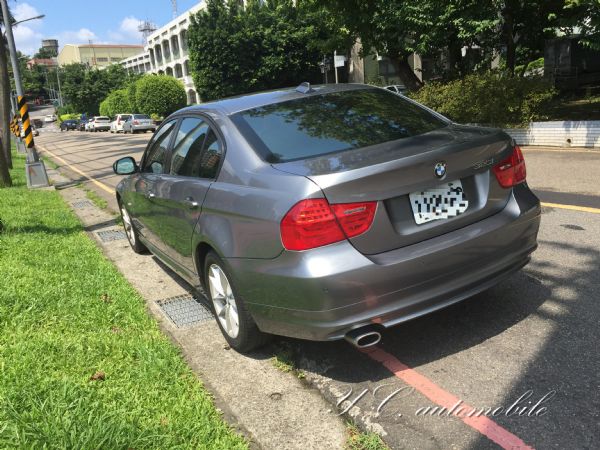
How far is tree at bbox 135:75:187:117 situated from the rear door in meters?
45.3

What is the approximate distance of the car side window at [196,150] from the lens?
3.57 meters

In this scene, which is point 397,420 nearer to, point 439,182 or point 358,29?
point 439,182

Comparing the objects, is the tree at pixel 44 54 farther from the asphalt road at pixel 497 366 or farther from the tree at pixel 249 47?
the asphalt road at pixel 497 366

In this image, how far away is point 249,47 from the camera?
35500mm

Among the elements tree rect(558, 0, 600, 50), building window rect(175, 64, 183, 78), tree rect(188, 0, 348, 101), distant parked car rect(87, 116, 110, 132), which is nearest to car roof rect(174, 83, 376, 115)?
tree rect(558, 0, 600, 50)

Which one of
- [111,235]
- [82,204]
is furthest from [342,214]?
[82,204]

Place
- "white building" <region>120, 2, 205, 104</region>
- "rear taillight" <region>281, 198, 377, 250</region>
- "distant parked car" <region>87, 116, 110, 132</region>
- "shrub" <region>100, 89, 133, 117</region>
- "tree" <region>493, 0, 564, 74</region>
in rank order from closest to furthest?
"rear taillight" <region>281, 198, 377, 250</region>, "tree" <region>493, 0, 564, 74</region>, "distant parked car" <region>87, 116, 110, 132</region>, "shrub" <region>100, 89, 133, 117</region>, "white building" <region>120, 2, 205, 104</region>

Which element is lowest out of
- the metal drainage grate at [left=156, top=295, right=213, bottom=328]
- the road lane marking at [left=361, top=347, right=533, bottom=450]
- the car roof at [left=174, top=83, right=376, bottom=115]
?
the road lane marking at [left=361, top=347, right=533, bottom=450]

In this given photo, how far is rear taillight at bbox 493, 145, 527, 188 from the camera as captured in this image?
3.22 m

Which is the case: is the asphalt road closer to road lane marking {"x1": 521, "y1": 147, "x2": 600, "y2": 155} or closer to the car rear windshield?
the car rear windshield

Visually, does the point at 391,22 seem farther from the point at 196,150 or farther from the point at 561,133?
the point at 196,150

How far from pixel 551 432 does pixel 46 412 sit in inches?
95.3

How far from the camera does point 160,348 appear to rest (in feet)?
11.5

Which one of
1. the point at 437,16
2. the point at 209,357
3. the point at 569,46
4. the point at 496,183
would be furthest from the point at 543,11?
the point at 209,357
